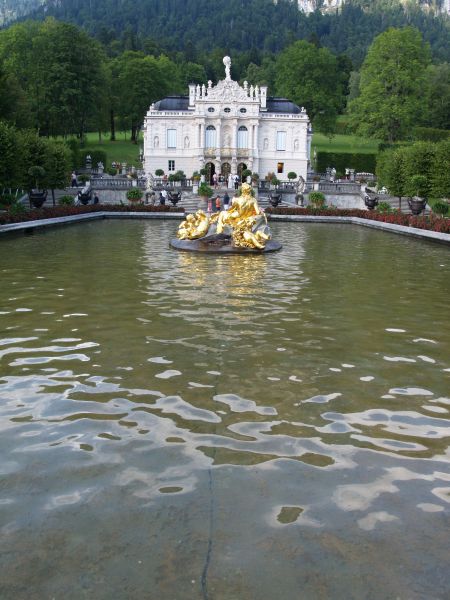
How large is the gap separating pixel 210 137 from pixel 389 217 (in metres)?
39.1

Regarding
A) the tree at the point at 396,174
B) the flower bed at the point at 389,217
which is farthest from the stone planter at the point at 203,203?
the tree at the point at 396,174

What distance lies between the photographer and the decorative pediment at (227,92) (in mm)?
71062

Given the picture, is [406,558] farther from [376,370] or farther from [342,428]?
[376,370]

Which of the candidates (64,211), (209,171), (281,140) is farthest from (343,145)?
(64,211)

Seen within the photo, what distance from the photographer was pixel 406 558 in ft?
15.5

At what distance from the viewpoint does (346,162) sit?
250 ft

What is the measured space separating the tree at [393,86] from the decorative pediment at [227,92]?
Result: 13.2 meters

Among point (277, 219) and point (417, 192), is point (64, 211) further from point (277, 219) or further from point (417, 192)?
point (417, 192)

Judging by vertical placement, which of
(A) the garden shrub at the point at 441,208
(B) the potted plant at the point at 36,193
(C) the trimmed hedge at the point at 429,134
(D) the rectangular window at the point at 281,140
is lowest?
(A) the garden shrub at the point at 441,208

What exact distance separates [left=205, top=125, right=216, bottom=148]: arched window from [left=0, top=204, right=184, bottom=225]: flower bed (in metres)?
28.1

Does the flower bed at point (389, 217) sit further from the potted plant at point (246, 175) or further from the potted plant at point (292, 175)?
the potted plant at point (292, 175)

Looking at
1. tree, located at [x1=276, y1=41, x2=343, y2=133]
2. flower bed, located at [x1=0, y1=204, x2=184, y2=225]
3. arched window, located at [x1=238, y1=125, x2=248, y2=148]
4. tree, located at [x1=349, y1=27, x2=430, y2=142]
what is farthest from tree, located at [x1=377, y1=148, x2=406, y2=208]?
tree, located at [x1=276, y1=41, x2=343, y2=133]

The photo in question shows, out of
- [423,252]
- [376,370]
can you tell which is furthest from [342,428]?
[423,252]

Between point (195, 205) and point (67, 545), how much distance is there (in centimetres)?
4715
